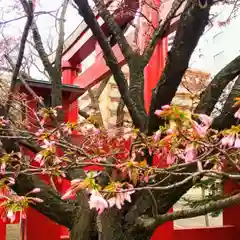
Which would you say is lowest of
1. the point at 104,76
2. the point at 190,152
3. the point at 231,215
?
the point at 231,215

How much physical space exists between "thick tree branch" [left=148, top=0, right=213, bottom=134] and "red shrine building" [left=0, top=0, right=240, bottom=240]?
112 cm

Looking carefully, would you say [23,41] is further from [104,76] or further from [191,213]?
[104,76]

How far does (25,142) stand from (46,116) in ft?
1.36

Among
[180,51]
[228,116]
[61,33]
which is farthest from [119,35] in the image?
[61,33]

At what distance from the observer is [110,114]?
1112 cm

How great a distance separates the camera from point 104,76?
6309 mm

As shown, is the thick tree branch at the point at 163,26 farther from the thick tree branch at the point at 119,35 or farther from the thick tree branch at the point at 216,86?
the thick tree branch at the point at 216,86

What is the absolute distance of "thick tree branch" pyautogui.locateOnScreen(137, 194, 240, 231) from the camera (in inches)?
73.6

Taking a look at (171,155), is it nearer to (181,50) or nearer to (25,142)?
(181,50)

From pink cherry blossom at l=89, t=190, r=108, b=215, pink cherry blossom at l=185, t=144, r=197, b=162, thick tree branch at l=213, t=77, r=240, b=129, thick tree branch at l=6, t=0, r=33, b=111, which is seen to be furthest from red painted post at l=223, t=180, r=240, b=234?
pink cherry blossom at l=89, t=190, r=108, b=215

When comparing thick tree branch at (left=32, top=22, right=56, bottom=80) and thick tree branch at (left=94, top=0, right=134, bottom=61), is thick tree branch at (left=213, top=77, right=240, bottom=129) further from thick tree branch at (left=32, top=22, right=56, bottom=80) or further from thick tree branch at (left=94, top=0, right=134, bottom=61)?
thick tree branch at (left=32, top=22, right=56, bottom=80)

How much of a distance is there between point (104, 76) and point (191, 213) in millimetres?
4317

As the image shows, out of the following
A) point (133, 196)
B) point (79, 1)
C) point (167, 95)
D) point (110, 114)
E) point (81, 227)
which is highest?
point (110, 114)

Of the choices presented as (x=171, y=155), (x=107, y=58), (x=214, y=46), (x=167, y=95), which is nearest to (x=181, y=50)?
(x=167, y=95)
